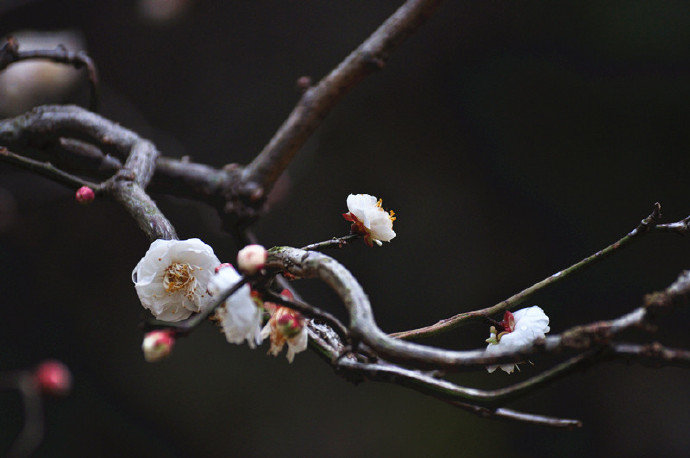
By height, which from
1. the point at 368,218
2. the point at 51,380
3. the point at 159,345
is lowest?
the point at 159,345

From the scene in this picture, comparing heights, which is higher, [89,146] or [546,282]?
[89,146]

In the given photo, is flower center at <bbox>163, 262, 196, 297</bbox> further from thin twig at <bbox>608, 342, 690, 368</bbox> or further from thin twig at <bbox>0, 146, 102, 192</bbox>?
thin twig at <bbox>608, 342, 690, 368</bbox>

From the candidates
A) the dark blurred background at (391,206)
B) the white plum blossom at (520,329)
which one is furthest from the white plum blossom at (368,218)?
the dark blurred background at (391,206)

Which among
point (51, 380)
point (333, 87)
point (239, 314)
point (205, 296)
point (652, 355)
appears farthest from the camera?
point (51, 380)

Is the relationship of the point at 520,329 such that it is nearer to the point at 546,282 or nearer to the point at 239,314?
the point at 546,282

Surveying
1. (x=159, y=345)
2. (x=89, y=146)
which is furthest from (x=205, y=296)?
(x=89, y=146)

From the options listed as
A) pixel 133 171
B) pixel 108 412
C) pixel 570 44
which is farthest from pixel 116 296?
pixel 570 44

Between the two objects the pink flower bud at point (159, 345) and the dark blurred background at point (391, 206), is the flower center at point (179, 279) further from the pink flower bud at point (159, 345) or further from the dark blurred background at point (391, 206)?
the dark blurred background at point (391, 206)
